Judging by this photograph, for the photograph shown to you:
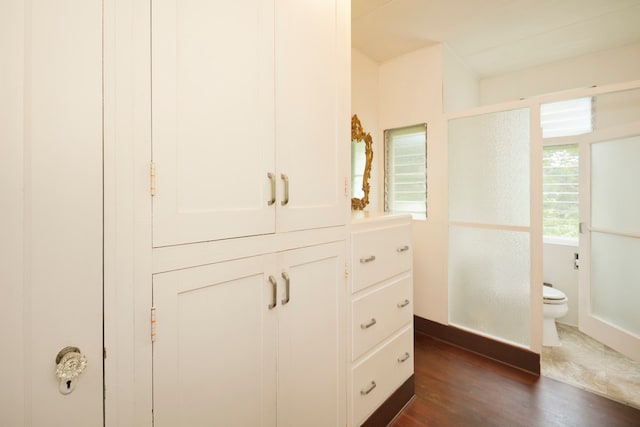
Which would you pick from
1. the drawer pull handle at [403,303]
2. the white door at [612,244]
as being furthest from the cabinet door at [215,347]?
the white door at [612,244]

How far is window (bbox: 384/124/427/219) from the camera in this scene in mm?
Answer: 2779

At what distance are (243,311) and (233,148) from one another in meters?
0.51

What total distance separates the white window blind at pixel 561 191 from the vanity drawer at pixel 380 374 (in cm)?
249

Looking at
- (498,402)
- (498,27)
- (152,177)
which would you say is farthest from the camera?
(498,27)

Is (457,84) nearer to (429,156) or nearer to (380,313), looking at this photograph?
(429,156)

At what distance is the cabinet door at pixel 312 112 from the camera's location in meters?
1.04

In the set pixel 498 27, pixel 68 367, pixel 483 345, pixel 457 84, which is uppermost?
pixel 498 27

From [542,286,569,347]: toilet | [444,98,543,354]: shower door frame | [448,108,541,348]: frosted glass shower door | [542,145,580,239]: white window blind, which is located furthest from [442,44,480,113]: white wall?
[542,286,569,347]: toilet

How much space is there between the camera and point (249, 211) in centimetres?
93

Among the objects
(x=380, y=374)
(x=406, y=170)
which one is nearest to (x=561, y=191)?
(x=406, y=170)

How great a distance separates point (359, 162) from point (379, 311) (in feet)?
4.37

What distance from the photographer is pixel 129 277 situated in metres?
0.68

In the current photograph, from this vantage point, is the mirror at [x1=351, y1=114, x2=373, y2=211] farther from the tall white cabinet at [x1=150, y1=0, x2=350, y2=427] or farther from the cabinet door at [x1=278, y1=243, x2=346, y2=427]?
the cabinet door at [x1=278, y1=243, x2=346, y2=427]

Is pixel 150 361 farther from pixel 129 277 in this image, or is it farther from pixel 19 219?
pixel 19 219
